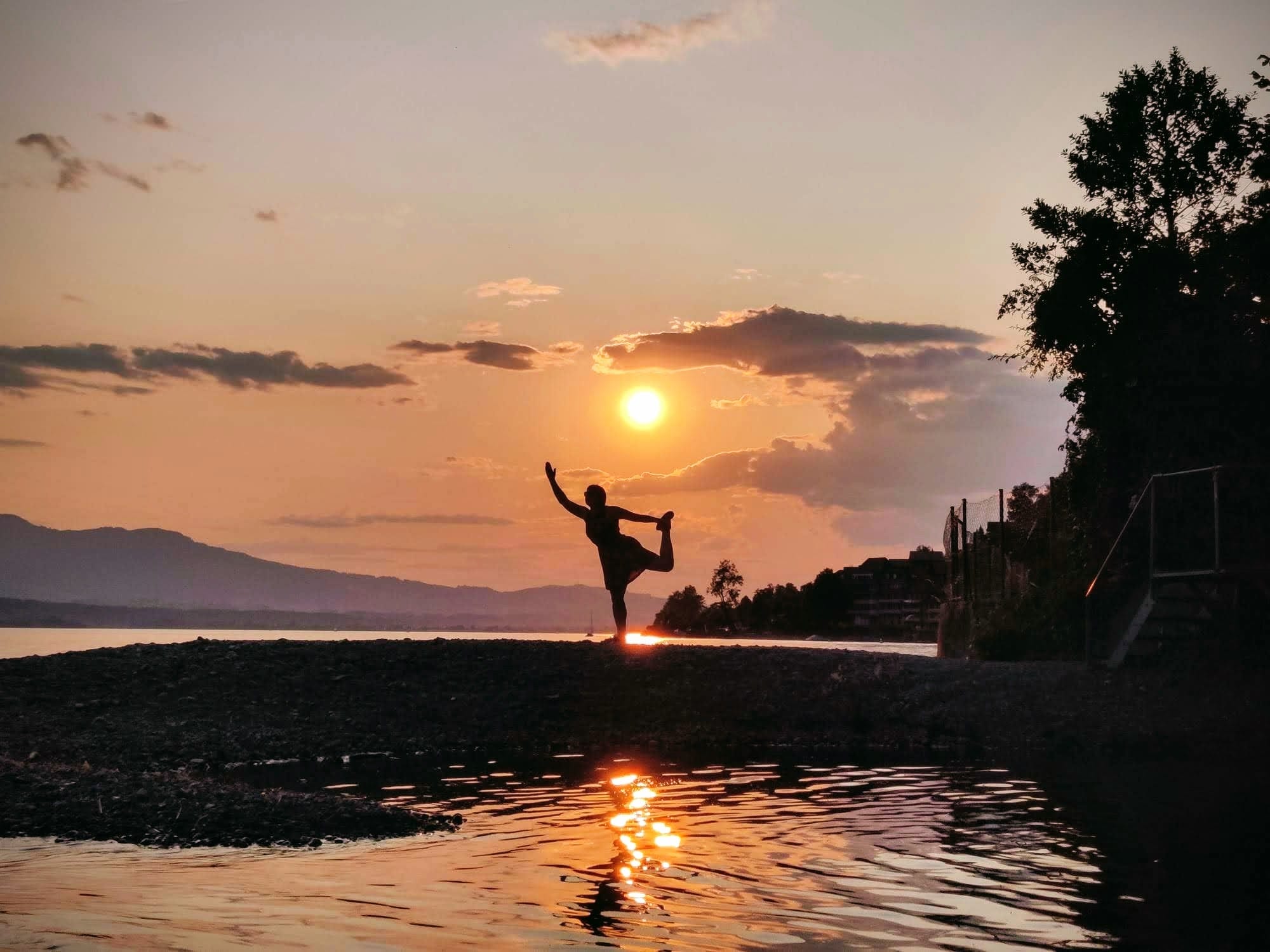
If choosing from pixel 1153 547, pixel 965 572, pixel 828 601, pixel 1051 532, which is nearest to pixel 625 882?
pixel 1153 547

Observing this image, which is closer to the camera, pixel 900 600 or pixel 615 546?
pixel 615 546

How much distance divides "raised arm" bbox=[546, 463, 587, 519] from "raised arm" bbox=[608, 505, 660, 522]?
0.53 m

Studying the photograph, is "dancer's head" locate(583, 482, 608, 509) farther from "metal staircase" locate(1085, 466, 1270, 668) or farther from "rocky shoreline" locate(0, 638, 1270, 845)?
"metal staircase" locate(1085, 466, 1270, 668)

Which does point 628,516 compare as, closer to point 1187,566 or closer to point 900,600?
point 1187,566

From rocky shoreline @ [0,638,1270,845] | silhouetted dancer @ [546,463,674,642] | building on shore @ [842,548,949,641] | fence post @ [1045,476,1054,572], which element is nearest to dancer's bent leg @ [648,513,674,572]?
silhouetted dancer @ [546,463,674,642]

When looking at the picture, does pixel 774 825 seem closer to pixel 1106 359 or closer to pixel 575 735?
pixel 575 735

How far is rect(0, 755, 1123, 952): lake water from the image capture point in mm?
8094

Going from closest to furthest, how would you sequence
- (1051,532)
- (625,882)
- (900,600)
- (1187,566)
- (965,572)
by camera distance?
(625,882) → (1187,566) → (1051,532) → (965,572) → (900,600)

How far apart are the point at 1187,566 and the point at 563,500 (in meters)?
12.4

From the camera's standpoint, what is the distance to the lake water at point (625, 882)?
809 centimetres

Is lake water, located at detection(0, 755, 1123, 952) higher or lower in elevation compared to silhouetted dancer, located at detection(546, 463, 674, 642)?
lower

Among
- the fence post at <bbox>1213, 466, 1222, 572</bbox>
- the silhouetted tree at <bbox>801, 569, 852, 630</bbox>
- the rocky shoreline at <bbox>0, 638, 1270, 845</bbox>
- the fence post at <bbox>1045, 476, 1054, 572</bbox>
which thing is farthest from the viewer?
the silhouetted tree at <bbox>801, 569, 852, 630</bbox>

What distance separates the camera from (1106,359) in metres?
29.8

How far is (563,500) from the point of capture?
23.7 metres
